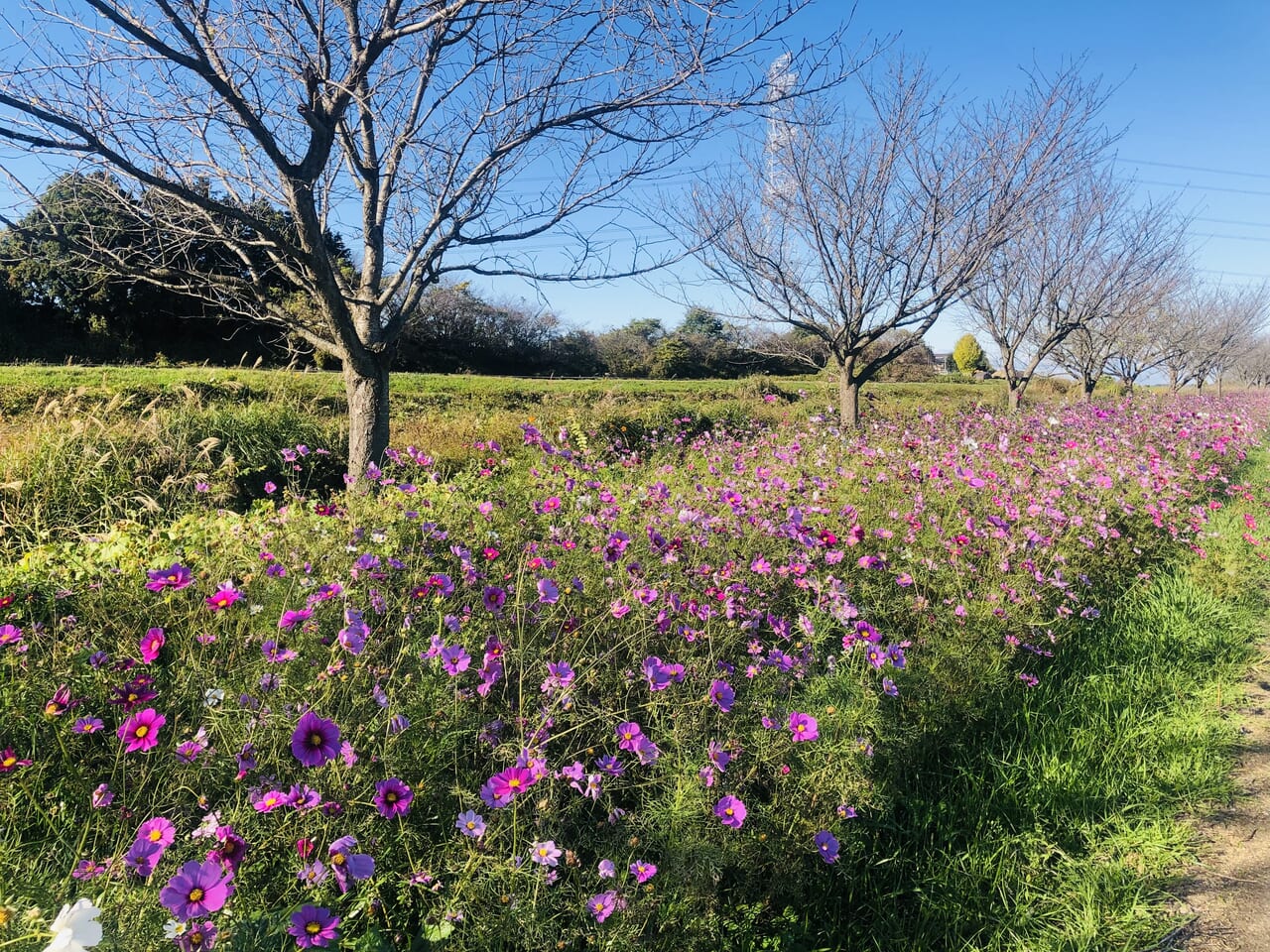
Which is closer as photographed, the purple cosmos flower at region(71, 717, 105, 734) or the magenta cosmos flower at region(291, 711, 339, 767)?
the magenta cosmos flower at region(291, 711, 339, 767)

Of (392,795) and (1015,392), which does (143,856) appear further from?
(1015,392)

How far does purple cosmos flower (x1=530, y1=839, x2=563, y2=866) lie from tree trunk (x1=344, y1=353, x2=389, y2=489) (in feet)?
11.6

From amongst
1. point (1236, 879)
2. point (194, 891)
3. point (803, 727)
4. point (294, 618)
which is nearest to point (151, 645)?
point (294, 618)

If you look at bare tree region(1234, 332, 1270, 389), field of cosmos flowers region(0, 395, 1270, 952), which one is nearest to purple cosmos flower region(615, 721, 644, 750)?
field of cosmos flowers region(0, 395, 1270, 952)

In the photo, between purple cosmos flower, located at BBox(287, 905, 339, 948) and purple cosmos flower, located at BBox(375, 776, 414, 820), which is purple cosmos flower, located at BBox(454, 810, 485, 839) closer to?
purple cosmos flower, located at BBox(375, 776, 414, 820)

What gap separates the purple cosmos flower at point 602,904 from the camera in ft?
4.81

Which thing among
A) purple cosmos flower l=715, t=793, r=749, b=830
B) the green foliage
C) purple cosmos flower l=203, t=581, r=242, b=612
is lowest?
purple cosmos flower l=715, t=793, r=749, b=830

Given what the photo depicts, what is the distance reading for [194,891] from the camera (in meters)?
1.11

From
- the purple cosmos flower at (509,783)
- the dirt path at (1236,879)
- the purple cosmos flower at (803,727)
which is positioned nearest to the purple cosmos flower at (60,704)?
the purple cosmos flower at (509,783)

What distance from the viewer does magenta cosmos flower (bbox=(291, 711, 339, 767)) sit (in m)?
1.39

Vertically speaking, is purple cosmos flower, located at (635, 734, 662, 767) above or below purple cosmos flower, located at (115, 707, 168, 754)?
below

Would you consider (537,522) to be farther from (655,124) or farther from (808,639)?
(655,124)

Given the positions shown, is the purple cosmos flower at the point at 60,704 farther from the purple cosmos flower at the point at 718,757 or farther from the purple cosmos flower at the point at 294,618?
the purple cosmos flower at the point at 718,757

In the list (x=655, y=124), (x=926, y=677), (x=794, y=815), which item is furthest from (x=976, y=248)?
(x=794, y=815)
